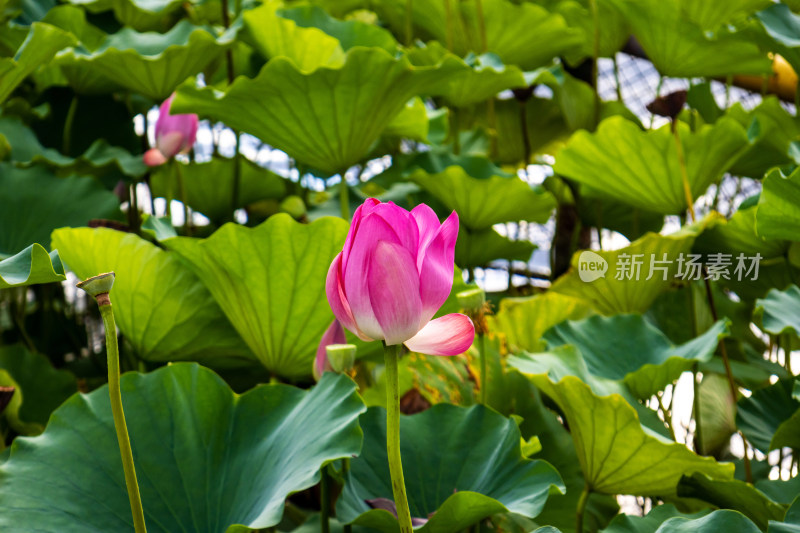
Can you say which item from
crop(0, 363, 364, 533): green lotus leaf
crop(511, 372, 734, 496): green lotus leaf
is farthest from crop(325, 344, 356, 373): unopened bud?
crop(511, 372, 734, 496): green lotus leaf

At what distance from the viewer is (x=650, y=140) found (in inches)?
44.0

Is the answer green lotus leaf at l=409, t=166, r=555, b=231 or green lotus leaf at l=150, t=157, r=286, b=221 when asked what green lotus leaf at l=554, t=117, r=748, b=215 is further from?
green lotus leaf at l=150, t=157, r=286, b=221

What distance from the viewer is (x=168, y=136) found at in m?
1.01

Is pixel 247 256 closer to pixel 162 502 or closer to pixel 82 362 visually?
pixel 162 502

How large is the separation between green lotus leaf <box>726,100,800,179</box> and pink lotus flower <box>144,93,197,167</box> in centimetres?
82

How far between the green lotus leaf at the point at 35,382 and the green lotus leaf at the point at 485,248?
1.92 ft

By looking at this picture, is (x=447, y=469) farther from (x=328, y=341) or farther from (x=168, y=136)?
(x=168, y=136)

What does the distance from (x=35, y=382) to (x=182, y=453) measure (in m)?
0.46

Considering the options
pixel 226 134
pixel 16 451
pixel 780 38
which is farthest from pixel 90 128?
pixel 780 38

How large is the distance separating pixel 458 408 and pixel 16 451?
0.38 metres

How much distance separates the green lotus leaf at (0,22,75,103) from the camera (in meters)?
0.83

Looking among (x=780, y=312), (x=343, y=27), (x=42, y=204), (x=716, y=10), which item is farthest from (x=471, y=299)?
(x=716, y=10)

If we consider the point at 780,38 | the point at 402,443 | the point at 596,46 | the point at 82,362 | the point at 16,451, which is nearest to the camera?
the point at 16,451

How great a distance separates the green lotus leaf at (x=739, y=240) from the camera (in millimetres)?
986
